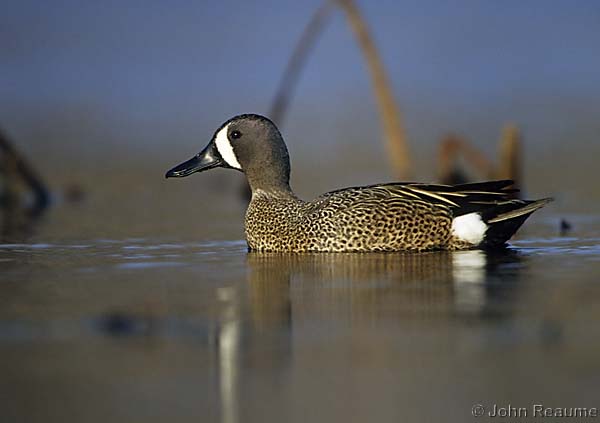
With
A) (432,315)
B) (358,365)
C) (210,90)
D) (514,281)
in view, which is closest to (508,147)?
(514,281)

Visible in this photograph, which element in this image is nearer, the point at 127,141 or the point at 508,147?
the point at 508,147

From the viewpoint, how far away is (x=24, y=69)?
18.2 metres

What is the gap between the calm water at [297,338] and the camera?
414 cm

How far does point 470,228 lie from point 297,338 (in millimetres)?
2842

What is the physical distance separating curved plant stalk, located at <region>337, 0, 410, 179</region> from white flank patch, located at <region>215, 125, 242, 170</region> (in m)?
2.66

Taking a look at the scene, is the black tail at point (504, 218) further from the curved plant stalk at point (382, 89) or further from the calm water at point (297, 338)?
the curved plant stalk at point (382, 89)

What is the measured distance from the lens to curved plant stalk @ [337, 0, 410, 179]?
1078cm

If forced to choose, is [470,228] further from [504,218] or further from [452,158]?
[452,158]

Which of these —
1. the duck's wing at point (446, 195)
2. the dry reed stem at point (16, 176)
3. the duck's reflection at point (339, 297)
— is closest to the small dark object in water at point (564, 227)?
the duck's wing at point (446, 195)

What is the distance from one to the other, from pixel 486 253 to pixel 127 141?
27.7ft

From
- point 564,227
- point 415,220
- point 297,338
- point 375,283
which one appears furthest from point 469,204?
point 297,338

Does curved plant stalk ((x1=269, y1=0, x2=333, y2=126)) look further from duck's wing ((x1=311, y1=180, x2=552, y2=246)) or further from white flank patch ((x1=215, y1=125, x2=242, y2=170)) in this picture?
duck's wing ((x1=311, y1=180, x2=552, y2=246))

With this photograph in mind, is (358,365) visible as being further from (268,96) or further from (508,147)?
(268,96)

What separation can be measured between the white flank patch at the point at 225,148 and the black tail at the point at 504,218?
162 cm
